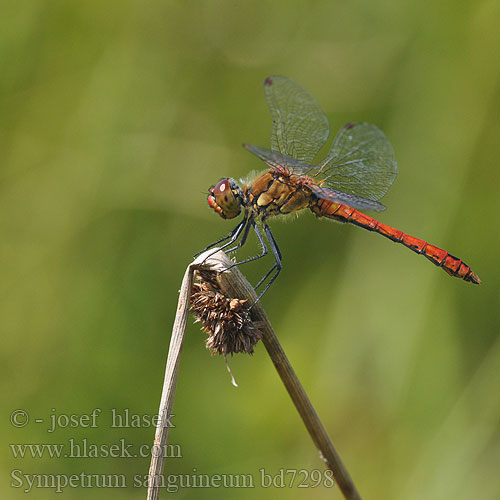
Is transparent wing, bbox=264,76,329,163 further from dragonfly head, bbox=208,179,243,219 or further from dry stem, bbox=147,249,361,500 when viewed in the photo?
dry stem, bbox=147,249,361,500

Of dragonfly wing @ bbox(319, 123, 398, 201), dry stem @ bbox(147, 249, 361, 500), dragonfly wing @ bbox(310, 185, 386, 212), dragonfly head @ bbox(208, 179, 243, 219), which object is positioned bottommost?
dry stem @ bbox(147, 249, 361, 500)

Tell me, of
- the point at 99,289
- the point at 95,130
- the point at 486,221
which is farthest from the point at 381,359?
the point at 95,130

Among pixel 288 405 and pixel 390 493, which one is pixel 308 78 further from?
pixel 390 493

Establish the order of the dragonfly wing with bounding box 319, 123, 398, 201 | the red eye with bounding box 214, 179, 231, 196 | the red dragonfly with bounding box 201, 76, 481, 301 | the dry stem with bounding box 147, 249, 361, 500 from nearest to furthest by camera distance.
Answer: the dry stem with bounding box 147, 249, 361, 500 < the red eye with bounding box 214, 179, 231, 196 < the red dragonfly with bounding box 201, 76, 481, 301 < the dragonfly wing with bounding box 319, 123, 398, 201

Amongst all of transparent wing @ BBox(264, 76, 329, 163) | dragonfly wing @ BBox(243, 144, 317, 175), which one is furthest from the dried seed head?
transparent wing @ BBox(264, 76, 329, 163)

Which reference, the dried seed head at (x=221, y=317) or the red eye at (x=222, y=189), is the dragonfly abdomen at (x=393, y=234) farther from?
the dried seed head at (x=221, y=317)

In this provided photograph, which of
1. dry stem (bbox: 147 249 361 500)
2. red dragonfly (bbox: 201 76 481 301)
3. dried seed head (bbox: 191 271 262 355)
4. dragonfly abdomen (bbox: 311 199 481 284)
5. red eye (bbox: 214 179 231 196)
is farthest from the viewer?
dragonfly abdomen (bbox: 311 199 481 284)

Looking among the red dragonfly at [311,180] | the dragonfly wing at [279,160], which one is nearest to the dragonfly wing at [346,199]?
the red dragonfly at [311,180]

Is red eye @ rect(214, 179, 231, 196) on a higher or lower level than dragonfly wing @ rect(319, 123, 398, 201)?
lower

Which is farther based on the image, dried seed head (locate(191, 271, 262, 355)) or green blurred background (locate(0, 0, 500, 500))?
green blurred background (locate(0, 0, 500, 500))
